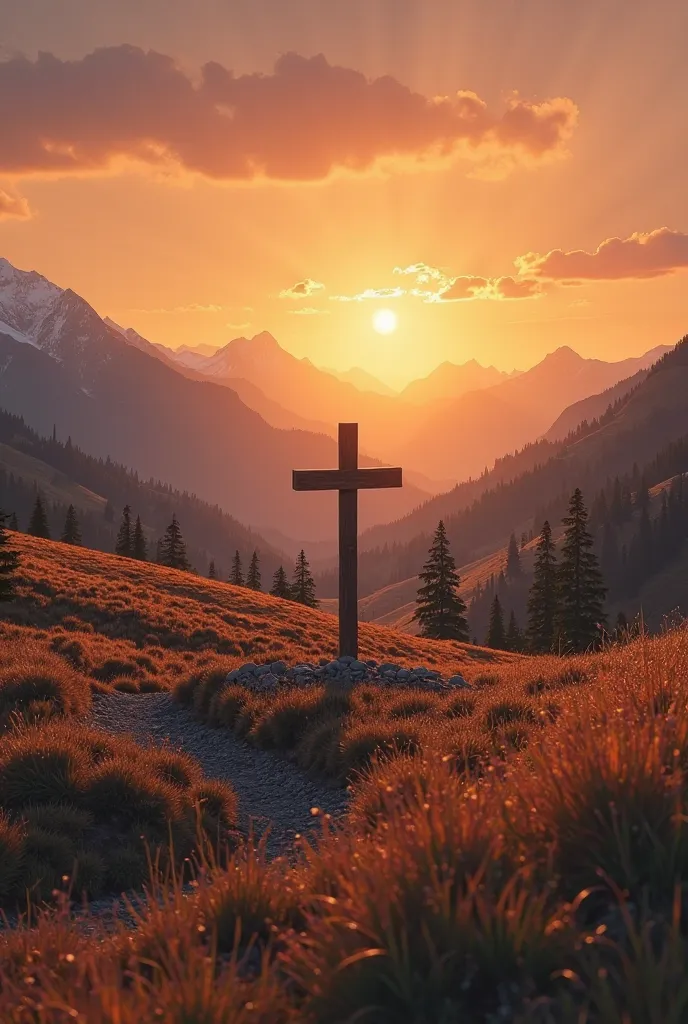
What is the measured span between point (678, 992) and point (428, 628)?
196 ft

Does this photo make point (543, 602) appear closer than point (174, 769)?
No

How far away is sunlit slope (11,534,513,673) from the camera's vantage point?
26.0 m

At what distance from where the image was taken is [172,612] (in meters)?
29.3

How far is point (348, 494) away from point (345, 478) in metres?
0.44

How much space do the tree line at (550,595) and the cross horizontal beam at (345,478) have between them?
35.3 meters

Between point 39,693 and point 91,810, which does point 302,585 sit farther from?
point 91,810

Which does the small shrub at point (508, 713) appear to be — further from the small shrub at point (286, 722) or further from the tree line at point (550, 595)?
the tree line at point (550, 595)

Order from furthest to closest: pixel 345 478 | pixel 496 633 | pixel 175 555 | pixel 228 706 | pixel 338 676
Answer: pixel 175 555
pixel 496 633
pixel 345 478
pixel 338 676
pixel 228 706

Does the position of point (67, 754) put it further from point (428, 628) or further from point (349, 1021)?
point (428, 628)

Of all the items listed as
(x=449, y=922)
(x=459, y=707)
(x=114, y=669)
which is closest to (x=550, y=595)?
(x=114, y=669)

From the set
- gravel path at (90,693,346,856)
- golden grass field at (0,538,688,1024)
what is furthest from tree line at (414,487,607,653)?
golden grass field at (0,538,688,1024)

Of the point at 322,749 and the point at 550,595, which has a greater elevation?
the point at 550,595

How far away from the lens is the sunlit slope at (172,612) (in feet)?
85.1

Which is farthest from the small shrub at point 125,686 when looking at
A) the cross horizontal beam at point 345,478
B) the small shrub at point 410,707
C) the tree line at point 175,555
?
the tree line at point 175,555
